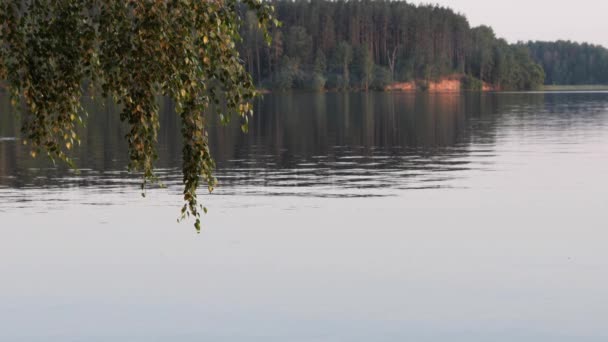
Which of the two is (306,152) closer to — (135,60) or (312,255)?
(312,255)

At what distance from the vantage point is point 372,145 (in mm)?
61781

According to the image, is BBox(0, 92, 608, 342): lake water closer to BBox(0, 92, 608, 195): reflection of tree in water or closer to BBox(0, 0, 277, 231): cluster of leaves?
BBox(0, 92, 608, 195): reflection of tree in water

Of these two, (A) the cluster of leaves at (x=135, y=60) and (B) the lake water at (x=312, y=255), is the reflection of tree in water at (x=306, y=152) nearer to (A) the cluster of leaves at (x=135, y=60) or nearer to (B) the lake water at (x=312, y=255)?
(B) the lake water at (x=312, y=255)

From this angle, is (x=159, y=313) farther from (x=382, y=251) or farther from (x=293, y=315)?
(x=382, y=251)

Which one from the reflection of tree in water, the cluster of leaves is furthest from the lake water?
the cluster of leaves

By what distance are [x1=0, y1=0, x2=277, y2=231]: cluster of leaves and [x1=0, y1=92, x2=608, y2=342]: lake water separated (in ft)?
14.9

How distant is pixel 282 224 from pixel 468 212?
562cm

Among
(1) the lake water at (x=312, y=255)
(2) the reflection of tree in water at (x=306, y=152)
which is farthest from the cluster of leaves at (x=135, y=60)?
(2) the reflection of tree in water at (x=306, y=152)

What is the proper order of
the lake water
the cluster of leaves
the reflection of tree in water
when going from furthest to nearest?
the reflection of tree in water → the lake water → the cluster of leaves

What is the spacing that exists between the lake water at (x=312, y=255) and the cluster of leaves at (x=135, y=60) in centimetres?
455

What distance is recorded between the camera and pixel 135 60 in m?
11.7

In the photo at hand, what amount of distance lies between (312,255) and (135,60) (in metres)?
12.0

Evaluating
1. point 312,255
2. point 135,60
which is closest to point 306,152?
point 312,255

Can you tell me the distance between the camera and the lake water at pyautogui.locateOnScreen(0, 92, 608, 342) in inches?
678
